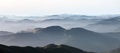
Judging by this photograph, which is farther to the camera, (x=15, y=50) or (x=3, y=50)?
(x=15, y=50)

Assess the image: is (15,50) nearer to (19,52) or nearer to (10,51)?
(19,52)

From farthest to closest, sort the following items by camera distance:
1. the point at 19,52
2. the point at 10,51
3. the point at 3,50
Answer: the point at 19,52 → the point at 10,51 → the point at 3,50

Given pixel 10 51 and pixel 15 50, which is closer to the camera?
pixel 10 51

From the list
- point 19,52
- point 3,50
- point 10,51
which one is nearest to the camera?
Answer: point 3,50

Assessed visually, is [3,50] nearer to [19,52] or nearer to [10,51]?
[10,51]

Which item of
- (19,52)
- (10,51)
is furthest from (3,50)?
(19,52)

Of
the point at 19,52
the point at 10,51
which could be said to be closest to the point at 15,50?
the point at 19,52

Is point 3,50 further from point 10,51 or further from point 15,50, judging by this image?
point 15,50
